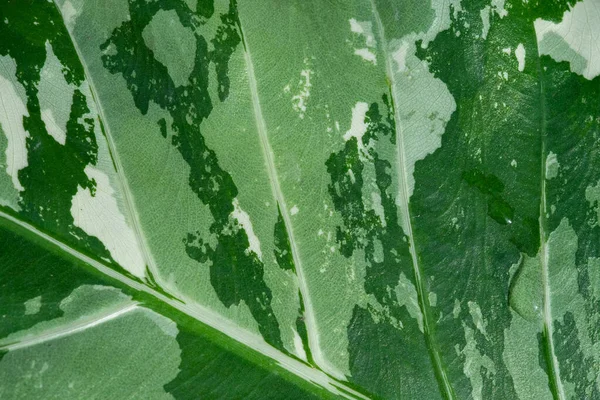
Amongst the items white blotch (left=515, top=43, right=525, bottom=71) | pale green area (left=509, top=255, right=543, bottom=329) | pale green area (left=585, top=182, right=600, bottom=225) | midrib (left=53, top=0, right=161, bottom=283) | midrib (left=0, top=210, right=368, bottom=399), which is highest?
white blotch (left=515, top=43, right=525, bottom=71)

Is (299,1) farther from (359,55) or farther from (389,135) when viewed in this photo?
(389,135)

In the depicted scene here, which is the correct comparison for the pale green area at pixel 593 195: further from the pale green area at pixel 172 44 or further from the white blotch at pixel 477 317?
the pale green area at pixel 172 44

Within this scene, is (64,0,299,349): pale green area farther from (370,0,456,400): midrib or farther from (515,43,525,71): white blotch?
(515,43,525,71): white blotch

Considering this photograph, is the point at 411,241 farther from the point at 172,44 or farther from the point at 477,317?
the point at 172,44

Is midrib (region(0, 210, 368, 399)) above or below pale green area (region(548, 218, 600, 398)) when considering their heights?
below

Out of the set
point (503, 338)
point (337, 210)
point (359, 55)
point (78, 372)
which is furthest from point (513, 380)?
point (78, 372)

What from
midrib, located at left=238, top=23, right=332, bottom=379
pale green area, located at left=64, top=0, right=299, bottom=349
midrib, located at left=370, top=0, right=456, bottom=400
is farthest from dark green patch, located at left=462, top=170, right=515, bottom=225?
pale green area, located at left=64, top=0, right=299, bottom=349

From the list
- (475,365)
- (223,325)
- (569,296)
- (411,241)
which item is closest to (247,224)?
(223,325)

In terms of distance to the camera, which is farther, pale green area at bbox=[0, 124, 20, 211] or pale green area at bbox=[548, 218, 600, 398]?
pale green area at bbox=[548, 218, 600, 398]
